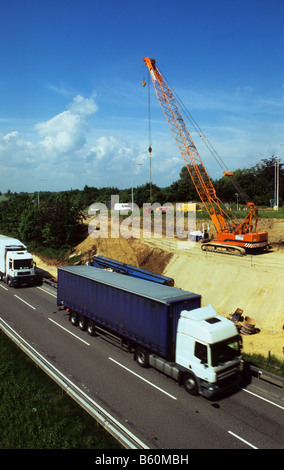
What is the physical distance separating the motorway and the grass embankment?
106 centimetres

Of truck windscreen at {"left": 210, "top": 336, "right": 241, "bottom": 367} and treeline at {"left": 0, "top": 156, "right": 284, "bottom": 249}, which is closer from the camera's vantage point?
truck windscreen at {"left": 210, "top": 336, "right": 241, "bottom": 367}

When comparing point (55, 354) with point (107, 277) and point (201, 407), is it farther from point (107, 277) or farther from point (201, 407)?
point (201, 407)

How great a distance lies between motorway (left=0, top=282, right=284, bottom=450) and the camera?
36.8 ft

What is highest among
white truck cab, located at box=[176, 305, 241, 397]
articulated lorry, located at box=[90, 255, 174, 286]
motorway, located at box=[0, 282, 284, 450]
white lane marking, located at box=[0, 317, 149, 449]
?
articulated lorry, located at box=[90, 255, 174, 286]

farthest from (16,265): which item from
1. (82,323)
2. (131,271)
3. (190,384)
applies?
(190,384)

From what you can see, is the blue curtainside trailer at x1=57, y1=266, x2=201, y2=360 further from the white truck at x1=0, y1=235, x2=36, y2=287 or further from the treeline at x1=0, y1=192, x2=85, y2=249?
the treeline at x1=0, y1=192, x2=85, y2=249

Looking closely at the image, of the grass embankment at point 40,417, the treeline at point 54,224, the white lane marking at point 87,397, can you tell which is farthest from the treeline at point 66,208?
the grass embankment at point 40,417

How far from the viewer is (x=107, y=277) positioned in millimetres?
19828

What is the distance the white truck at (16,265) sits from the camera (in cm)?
3195

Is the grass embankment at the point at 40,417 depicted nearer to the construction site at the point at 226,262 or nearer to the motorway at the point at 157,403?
the motorway at the point at 157,403

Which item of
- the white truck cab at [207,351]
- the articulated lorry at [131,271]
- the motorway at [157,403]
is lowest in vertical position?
the motorway at [157,403]

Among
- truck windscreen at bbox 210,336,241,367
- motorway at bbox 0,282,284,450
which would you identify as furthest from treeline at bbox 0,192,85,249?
truck windscreen at bbox 210,336,241,367

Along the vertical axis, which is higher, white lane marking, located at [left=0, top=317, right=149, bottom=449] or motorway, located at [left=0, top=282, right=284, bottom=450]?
white lane marking, located at [left=0, top=317, right=149, bottom=449]

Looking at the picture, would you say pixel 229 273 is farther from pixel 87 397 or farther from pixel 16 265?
pixel 16 265
